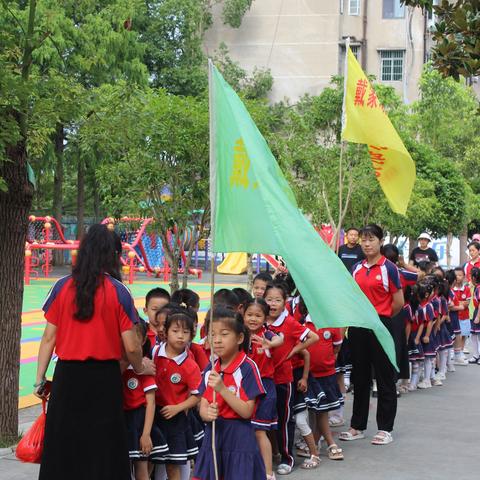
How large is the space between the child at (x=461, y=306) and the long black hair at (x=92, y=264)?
35.1 ft

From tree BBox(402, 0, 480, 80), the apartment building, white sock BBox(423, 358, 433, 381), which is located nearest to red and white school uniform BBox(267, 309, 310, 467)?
tree BBox(402, 0, 480, 80)

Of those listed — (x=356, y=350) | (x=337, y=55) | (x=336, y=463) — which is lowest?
(x=336, y=463)

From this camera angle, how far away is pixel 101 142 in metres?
9.25

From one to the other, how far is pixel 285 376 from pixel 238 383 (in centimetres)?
201

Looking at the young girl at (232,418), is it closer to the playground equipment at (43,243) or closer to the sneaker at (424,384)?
the sneaker at (424,384)

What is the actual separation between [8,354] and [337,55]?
125 feet

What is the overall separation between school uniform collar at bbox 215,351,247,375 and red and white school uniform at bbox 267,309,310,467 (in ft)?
5.77

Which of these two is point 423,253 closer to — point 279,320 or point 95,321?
point 279,320

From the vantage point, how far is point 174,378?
617cm

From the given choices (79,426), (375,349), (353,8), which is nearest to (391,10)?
(353,8)

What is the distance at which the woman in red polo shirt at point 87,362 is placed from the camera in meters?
5.21

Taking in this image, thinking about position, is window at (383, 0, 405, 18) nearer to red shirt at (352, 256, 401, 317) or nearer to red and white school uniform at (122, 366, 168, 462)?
red shirt at (352, 256, 401, 317)

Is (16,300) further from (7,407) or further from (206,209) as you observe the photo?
(206,209)

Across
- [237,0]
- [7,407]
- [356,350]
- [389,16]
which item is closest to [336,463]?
[356,350]
